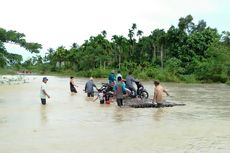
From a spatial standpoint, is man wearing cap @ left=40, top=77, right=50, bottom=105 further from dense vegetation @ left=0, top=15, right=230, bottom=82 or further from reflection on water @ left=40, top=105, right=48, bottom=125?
dense vegetation @ left=0, top=15, right=230, bottom=82

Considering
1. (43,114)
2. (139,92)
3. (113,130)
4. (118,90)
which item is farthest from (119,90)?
(113,130)

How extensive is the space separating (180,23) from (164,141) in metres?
60.8

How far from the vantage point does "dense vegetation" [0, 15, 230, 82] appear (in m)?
54.7

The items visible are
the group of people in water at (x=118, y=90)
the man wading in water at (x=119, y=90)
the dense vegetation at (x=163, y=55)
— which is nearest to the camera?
the group of people in water at (x=118, y=90)

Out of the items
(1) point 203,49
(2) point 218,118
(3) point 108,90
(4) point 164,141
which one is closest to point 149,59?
(1) point 203,49

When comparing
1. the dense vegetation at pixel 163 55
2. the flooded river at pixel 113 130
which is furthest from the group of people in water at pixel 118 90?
the dense vegetation at pixel 163 55

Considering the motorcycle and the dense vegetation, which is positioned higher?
the dense vegetation

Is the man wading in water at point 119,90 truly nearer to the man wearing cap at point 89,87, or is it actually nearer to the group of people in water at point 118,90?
the group of people in water at point 118,90

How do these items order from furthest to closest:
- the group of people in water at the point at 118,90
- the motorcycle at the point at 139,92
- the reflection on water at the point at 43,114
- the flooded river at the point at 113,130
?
the motorcycle at the point at 139,92, the group of people in water at the point at 118,90, the reflection on water at the point at 43,114, the flooded river at the point at 113,130

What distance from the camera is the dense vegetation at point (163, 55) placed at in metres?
54.7

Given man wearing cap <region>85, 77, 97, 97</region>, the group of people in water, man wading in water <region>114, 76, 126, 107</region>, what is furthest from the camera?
man wearing cap <region>85, 77, 97, 97</region>

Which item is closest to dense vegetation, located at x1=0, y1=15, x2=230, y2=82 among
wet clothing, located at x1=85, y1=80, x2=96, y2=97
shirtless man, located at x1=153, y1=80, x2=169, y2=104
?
wet clothing, located at x1=85, y1=80, x2=96, y2=97

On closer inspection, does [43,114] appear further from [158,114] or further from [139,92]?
[139,92]

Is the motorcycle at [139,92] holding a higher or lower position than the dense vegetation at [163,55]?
lower
